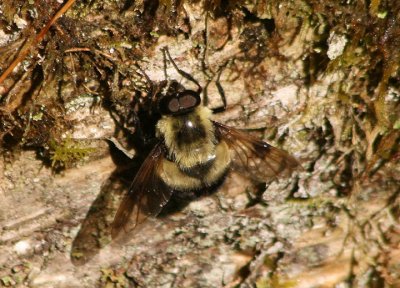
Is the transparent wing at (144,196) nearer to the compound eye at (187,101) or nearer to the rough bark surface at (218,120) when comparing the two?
the rough bark surface at (218,120)

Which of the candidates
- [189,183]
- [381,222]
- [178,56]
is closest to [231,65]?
[178,56]

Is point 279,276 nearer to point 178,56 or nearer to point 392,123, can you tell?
point 392,123

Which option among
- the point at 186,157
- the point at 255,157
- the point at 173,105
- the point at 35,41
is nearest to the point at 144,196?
the point at 186,157

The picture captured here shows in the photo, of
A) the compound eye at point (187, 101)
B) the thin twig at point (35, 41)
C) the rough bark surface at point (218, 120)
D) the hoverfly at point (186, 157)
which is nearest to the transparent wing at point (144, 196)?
the hoverfly at point (186, 157)

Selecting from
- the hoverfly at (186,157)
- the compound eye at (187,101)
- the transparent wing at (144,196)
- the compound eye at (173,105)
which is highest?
the compound eye at (187,101)

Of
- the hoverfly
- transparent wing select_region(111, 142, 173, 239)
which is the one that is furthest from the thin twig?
transparent wing select_region(111, 142, 173, 239)

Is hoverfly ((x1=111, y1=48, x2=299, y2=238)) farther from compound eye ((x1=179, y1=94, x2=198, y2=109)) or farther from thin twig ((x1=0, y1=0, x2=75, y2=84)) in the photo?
thin twig ((x1=0, y1=0, x2=75, y2=84))

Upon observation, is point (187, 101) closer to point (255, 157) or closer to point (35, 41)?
point (255, 157)
